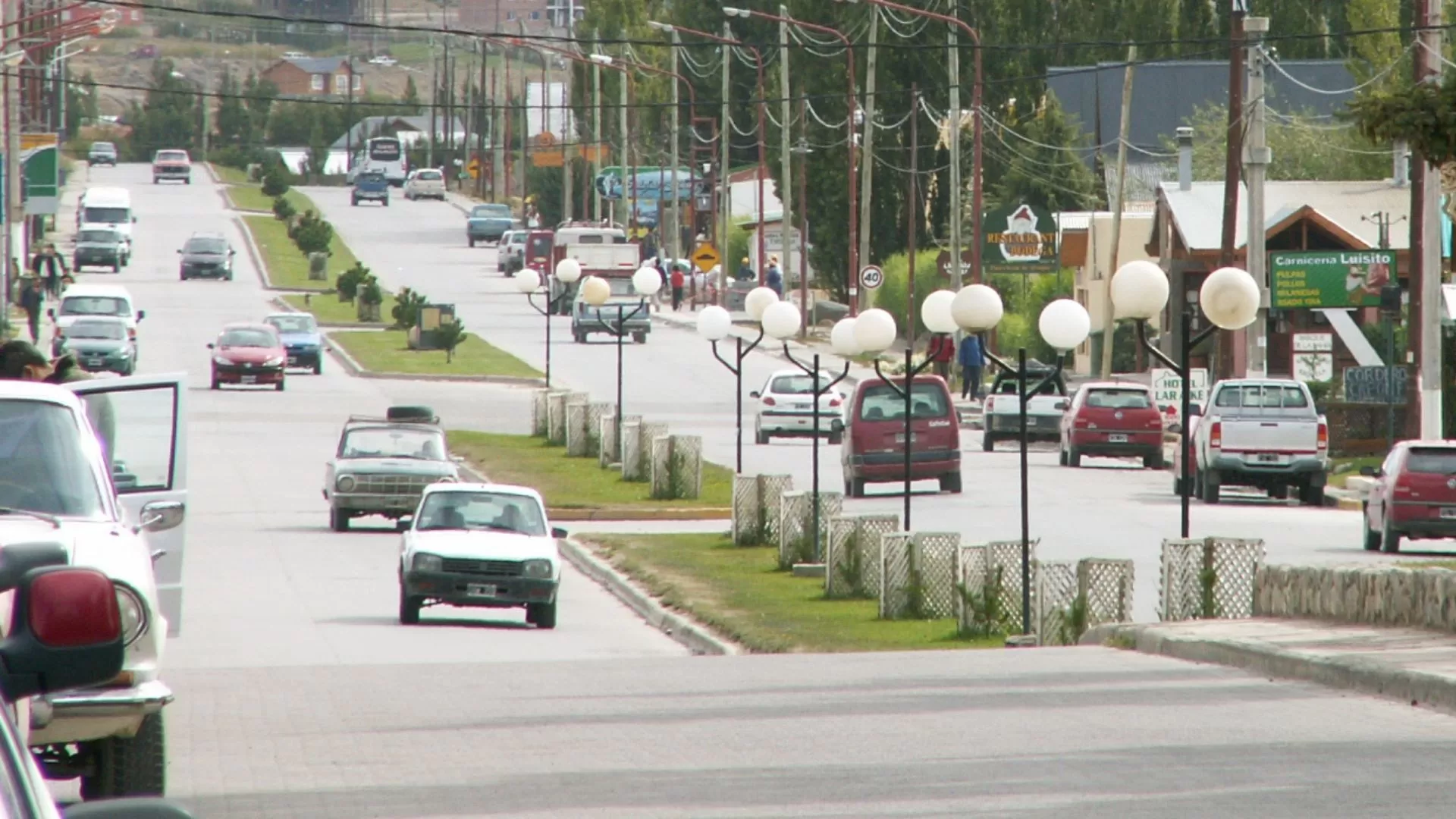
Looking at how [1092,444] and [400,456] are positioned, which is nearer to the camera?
[400,456]

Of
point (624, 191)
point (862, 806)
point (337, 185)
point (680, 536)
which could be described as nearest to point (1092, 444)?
point (680, 536)

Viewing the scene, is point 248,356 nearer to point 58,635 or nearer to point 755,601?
point 755,601

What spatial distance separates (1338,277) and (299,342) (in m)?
27.6

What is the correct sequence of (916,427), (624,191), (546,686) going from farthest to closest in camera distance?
(624,191), (916,427), (546,686)

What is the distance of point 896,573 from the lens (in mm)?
21953

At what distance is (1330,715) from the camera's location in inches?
498

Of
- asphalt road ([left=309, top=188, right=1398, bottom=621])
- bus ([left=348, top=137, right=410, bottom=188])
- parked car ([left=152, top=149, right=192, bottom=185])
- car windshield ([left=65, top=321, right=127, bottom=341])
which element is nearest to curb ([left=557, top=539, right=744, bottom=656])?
asphalt road ([left=309, top=188, right=1398, bottom=621])

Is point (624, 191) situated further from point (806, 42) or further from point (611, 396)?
point (611, 396)

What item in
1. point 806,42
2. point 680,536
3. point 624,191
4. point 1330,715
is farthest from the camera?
point 624,191

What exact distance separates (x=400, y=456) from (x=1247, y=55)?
18.1m

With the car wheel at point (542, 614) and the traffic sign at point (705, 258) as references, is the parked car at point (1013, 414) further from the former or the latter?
the traffic sign at point (705, 258)

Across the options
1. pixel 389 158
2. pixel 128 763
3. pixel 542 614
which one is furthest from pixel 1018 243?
pixel 389 158

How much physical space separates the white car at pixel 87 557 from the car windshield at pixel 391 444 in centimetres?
2051

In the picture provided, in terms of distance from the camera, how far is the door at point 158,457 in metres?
12.4
